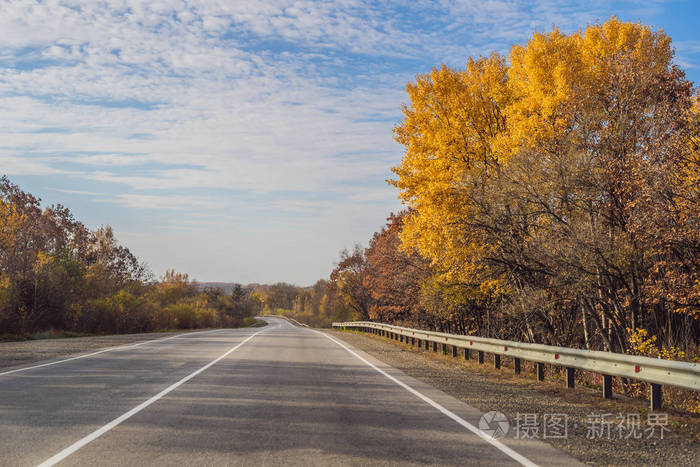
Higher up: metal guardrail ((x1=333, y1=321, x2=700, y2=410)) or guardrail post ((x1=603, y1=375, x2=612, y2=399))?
metal guardrail ((x1=333, y1=321, x2=700, y2=410))

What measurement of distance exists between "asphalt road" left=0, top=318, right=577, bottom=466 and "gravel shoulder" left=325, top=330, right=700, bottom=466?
0.50 metres

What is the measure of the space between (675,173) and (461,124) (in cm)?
999

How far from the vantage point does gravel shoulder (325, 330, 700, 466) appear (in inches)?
245

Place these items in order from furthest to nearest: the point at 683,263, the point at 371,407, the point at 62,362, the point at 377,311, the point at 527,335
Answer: the point at 377,311, the point at 527,335, the point at 62,362, the point at 683,263, the point at 371,407

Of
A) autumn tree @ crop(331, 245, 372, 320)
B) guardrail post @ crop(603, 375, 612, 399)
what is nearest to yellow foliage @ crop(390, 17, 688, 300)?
guardrail post @ crop(603, 375, 612, 399)

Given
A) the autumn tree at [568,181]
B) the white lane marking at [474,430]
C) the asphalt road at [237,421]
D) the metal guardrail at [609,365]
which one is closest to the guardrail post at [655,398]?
the metal guardrail at [609,365]

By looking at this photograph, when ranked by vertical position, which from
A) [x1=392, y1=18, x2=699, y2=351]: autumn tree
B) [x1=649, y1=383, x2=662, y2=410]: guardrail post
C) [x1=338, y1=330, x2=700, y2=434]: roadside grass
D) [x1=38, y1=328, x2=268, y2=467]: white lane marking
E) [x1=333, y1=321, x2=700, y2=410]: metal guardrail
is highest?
[x1=392, y1=18, x2=699, y2=351]: autumn tree

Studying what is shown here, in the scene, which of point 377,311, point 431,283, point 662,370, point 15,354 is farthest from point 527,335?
point 377,311

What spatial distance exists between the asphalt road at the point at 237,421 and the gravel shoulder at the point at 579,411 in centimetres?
50

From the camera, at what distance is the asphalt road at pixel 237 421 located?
562 cm

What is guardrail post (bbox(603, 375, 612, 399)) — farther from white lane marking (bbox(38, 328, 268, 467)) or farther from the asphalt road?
white lane marking (bbox(38, 328, 268, 467))

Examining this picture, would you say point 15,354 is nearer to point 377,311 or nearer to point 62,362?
point 62,362

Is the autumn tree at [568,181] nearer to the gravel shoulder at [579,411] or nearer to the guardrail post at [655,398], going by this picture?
the gravel shoulder at [579,411]

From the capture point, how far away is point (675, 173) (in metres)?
11.9
